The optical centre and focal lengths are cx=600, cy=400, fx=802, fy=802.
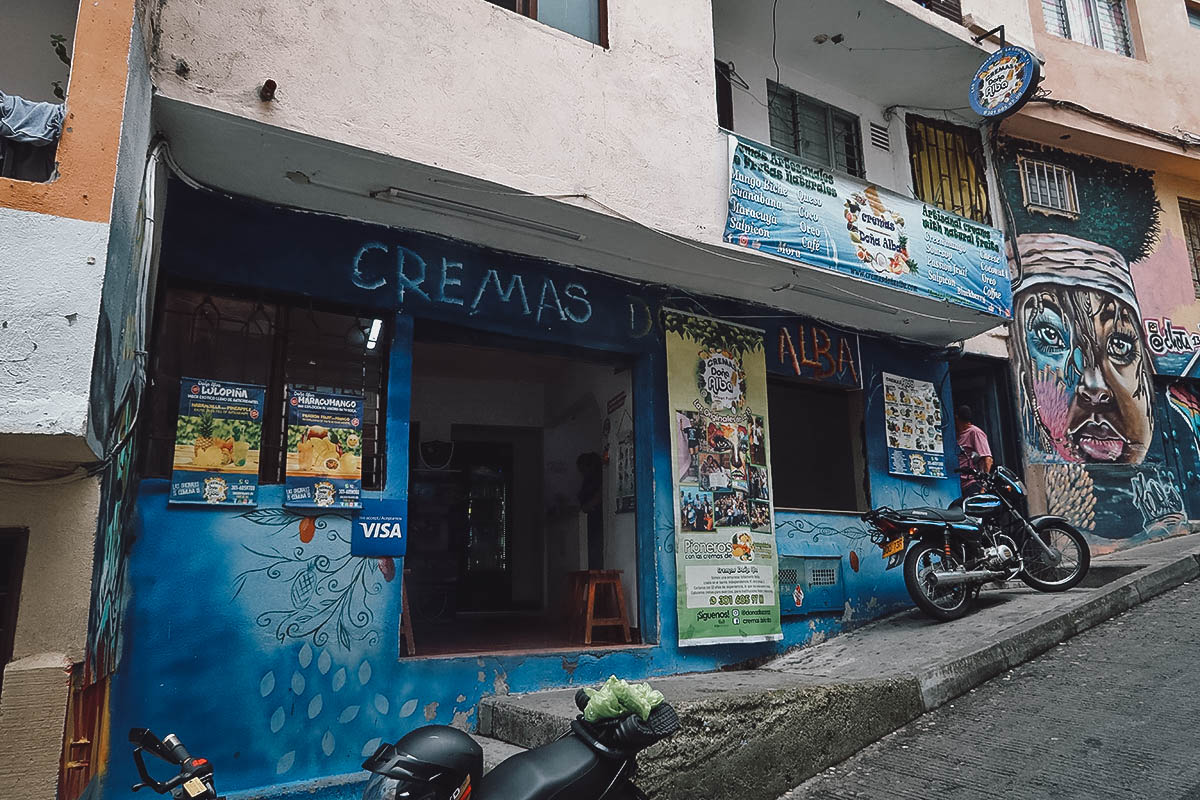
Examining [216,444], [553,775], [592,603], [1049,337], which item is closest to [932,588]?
[592,603]

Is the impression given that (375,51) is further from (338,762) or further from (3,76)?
(338,762)

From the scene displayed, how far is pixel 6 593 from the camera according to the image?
3.41 m

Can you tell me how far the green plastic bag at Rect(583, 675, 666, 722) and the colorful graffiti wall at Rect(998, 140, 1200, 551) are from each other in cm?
802

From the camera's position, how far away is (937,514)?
6.93 meters

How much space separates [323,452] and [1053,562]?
20.8 feet

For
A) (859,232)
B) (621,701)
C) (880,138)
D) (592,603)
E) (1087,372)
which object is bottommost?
(621,701)

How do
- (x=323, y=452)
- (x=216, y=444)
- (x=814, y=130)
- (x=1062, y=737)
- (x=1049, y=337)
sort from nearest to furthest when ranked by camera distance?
(x=1062, y=737), (x=216, y=444), (x=323, y=452), (x=814, y=130), (x=1049, y=337)

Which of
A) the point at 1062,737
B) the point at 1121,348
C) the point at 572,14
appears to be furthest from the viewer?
the point at 1121,348

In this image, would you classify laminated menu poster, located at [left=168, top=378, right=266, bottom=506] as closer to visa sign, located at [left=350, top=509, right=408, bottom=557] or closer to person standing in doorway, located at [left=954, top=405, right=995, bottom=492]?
visa sign, located at [left=350, top=509, right=408, bottom=557]

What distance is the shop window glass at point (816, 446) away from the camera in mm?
8375

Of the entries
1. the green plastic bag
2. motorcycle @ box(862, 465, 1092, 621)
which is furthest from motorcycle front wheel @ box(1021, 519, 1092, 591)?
the green plastic bag

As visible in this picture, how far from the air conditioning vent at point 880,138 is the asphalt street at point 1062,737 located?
5.68 metres

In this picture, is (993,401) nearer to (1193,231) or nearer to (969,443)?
(969,443)

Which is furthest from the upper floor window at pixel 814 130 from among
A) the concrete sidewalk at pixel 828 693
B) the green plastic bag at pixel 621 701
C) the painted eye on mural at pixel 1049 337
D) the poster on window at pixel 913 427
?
the green plastic bag at pixel 621 701
